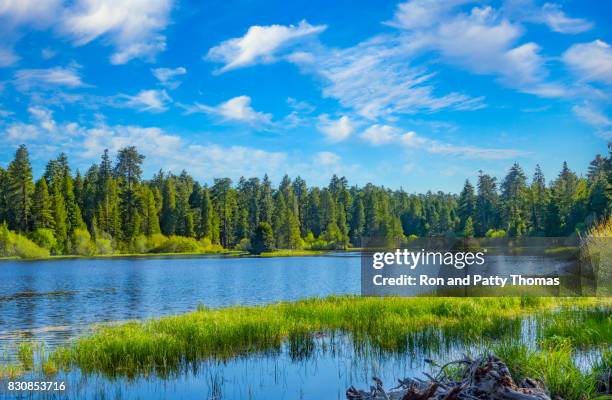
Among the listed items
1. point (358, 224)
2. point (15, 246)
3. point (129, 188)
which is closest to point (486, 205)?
point (358, 224)

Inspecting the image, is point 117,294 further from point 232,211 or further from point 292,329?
point 232,211

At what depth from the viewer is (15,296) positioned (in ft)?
114

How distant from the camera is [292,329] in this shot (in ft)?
56.1

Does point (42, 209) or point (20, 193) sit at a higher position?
point (20, 193)

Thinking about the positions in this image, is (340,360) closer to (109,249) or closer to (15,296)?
(15,296)

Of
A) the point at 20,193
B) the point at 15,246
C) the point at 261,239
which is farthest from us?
→ the point at 261,239

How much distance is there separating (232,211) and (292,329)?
106509 millimetres

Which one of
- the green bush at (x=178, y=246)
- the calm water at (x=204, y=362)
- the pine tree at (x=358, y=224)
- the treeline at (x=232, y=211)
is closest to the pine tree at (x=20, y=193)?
the treeline at (x=232, y=211)

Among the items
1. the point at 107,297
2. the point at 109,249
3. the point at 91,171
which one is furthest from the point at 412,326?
the point at 91,171

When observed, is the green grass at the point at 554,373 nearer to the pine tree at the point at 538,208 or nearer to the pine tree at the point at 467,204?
the pine tree at the point at 538,208

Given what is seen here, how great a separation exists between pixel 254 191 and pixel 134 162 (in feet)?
92.1

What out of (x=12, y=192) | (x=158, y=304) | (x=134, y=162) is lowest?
(x=158, y=304)

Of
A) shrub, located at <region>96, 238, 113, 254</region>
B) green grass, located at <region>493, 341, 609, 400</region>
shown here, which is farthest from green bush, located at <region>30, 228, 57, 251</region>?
green grass, located at <region>493, 341, 609, 400</region>

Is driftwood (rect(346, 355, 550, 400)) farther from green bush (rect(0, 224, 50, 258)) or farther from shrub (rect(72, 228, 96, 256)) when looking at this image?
shrub (rect(72, 228, 96, 256))
